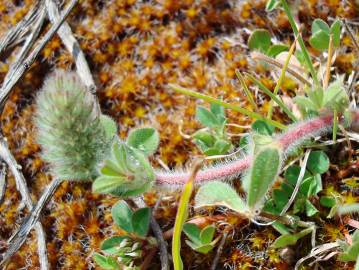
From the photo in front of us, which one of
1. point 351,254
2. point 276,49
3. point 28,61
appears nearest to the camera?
point 351,254

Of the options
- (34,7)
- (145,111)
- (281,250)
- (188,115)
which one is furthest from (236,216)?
(34,7)

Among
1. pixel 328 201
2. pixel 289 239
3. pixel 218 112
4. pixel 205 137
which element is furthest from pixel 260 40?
pixel 289 239

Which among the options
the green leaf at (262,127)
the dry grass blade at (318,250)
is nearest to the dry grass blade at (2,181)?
the green leaf at (262,127)

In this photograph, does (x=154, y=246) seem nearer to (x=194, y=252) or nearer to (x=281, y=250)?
(x=194, y=252)

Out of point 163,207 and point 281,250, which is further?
point 163,207

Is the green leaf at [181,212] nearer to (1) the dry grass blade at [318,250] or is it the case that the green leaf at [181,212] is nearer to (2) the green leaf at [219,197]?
(2) the green leaf at [219,197]

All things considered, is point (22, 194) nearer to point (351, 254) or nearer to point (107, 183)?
point (107, 183)
